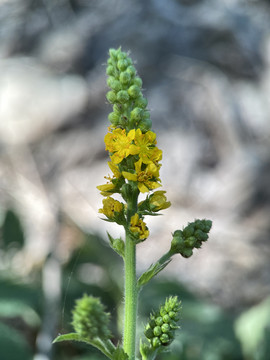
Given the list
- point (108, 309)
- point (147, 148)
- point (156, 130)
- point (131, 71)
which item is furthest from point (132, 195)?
point (156, 130)

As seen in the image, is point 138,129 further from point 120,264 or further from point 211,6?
point 211,6

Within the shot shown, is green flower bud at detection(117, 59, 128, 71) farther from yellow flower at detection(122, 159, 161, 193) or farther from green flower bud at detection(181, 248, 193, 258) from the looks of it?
green flower bud at detection(181, 248, 193, 258)

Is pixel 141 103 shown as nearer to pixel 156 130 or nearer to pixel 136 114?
pixel 136 114

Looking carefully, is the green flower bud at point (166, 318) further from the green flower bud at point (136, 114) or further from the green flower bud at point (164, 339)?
the green flower bud at point (136, 114)

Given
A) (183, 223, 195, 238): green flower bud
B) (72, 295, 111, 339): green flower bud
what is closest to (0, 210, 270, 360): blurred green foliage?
(183, 223, 195, 238): green flower bud

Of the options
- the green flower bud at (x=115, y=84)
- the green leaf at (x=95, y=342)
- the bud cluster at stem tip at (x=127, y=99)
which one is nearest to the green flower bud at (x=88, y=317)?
the green leaf at (x=95, y=342)

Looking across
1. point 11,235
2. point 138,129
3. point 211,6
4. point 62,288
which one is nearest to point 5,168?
point 11,235
